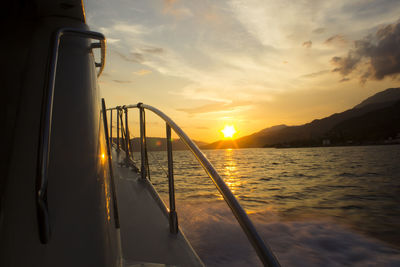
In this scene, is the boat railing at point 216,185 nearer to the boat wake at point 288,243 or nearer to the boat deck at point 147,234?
the boat deck at point 147,234

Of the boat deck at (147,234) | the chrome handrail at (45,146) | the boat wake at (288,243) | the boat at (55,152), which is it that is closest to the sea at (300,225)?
the boat wake at (288,243)

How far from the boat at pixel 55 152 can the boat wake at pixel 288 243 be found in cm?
305

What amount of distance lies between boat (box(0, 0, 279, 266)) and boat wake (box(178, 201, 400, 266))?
Result: 3.05 metres

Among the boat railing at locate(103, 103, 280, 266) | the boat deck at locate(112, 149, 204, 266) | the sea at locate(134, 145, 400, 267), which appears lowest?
the sea at locate(134, 145, 400, 267)

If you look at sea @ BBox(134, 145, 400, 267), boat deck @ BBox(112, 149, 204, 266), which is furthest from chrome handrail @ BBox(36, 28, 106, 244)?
sea @ BBox(134, 145, 400, 267)

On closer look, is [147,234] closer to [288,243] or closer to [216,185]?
[216,185]

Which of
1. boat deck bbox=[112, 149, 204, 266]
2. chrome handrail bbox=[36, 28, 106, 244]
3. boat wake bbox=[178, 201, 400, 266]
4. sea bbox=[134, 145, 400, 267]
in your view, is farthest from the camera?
sea bbox=[134, 145, 400, 267]

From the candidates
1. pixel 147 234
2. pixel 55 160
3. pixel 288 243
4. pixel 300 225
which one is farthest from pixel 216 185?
pixel 300 225

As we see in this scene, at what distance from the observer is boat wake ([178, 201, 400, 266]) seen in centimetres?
364

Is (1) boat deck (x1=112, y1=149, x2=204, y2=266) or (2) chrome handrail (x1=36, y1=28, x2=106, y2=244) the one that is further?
(1) boat deck (x1=112, y1=149, x2=204, y2=266)

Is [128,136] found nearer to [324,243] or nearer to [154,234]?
[154,234]

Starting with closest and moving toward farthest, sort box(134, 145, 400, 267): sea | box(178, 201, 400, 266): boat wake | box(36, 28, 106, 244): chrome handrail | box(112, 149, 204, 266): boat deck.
Result: 1. box(36, 28, 106, 244): chrome handrail
2. box(112, 149, 204, 266): boat deck
3. box(178, 201, 400, 266): boat wake
4. box(134, 145, 400, 267): sea

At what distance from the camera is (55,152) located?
28.6 inches

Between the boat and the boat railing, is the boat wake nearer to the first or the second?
the boat railing
